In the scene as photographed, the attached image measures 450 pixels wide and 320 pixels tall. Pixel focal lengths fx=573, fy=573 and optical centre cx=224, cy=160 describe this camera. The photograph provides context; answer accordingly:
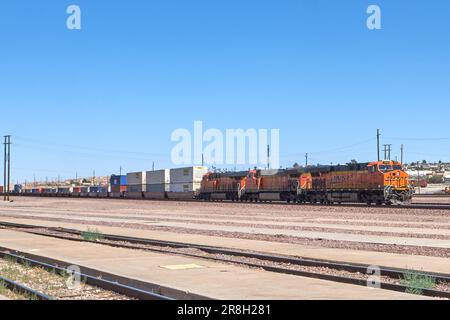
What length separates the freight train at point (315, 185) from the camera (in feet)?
151

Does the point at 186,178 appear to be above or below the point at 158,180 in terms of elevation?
above

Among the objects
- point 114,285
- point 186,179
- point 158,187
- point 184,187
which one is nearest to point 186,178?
point 186,179

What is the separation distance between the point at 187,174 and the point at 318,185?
2739 cm

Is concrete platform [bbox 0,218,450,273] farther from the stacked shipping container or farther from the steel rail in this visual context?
the stacked shipping container

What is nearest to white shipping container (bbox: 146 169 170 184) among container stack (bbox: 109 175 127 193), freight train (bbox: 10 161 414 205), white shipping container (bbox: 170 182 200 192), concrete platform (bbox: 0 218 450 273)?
white shipping container (bbox: 170 182 200 192)

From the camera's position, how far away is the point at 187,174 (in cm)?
7725

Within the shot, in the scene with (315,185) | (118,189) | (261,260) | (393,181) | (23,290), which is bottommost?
(261,260)

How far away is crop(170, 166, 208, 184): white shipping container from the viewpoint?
75.8 m

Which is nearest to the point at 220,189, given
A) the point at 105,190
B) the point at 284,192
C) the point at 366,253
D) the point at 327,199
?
the point at 284,192

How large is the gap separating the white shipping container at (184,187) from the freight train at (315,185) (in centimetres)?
49

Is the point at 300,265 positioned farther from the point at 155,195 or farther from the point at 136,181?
the point at 136,181

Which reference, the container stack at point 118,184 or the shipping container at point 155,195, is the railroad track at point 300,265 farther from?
the container stack at point 118,184
